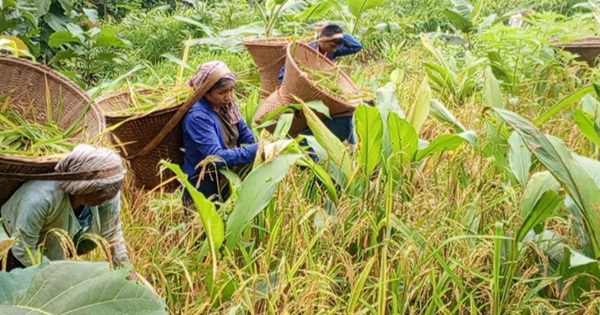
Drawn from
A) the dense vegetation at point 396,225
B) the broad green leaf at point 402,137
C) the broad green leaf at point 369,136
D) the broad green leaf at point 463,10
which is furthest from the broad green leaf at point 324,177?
the broad green leaf at point 463,10

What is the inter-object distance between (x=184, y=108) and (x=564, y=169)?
150 cm

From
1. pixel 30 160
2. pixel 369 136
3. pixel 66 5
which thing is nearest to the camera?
pixel 30 160

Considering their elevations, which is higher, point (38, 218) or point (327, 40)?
point (38, 218)

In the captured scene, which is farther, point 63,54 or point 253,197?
point 63,54

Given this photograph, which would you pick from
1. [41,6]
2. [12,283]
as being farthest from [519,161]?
[41,6]

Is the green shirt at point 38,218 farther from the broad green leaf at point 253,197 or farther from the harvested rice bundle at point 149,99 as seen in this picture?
the harvested rice bundle at point 149,99

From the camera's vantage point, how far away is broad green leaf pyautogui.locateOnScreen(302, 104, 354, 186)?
9.14 feet

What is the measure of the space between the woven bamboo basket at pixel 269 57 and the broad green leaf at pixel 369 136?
1183 mm

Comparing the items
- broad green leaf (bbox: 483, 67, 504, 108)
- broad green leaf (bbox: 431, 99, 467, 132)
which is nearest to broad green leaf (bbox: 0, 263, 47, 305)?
broad green leaf (bbox: 431, 99, 467, 132)

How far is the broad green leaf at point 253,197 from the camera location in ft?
7.79

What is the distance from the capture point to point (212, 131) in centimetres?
286

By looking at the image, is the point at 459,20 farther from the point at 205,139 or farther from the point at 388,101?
the point at 205,139

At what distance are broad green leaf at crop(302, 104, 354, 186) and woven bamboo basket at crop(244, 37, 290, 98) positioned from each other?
91cm

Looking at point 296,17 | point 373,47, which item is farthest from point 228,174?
point 373,47
